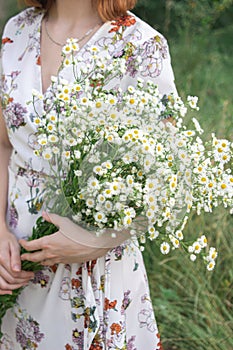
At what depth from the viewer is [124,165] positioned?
1.42m

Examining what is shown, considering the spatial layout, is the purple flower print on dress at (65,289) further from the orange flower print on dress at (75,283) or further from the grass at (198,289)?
the grass at (198,289)

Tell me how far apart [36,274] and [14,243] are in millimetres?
106

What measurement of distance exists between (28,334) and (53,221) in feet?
1.48

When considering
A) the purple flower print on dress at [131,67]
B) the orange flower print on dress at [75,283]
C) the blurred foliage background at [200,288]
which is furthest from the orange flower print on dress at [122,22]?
the blurred foliage background at [200,288]

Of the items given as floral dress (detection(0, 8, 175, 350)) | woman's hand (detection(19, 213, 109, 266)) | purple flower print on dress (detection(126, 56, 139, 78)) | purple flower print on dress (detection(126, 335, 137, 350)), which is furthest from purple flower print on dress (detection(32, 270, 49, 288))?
purple flower print on dress (detection(126, 56, 139, 78))

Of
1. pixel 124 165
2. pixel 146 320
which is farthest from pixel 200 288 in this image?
pixel 124 165

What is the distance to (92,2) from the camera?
181 cm

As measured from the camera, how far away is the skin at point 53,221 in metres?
1.61

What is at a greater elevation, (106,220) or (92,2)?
(92,2)

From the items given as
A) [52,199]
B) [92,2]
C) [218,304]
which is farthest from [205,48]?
[52,199]

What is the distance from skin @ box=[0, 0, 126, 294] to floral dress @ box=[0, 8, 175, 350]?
1.2 inches

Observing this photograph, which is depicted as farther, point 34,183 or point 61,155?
point 34,183

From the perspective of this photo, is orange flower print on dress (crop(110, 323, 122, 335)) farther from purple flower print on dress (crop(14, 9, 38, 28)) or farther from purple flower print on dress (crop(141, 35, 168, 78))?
purple flower print on dress (crop(14, 9, 38, 28))

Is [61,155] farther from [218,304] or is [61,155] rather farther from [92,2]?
[218,304]
